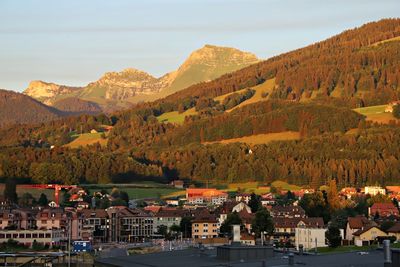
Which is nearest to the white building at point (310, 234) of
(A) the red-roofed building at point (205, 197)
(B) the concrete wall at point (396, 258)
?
(A) the red-roofed building at point (205, 197)

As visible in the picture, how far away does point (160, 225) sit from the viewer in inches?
A: 3034

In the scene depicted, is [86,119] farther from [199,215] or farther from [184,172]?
[199,215]

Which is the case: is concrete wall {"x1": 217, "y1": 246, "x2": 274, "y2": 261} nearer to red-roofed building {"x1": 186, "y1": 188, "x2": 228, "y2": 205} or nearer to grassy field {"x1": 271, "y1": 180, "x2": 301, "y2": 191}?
red-roofed building {"x1": 186, "y1": 188, "x2": 228, "y2": 205}

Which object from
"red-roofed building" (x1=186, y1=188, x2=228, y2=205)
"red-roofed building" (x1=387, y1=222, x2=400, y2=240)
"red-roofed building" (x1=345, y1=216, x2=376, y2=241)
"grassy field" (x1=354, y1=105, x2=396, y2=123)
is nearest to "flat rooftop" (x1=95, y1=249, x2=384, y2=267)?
"red-roofed building" (x1=387, y1=222, x2=400, y2=240)

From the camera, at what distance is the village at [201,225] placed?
2362 inches

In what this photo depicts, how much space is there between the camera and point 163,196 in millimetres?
110000

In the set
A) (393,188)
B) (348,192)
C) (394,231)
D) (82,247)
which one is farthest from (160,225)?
(393,188)

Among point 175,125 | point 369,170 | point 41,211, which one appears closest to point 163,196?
point 369,170

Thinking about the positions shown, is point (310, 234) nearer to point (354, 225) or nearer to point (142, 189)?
point (354, 225)

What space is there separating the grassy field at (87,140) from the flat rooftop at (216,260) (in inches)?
5412

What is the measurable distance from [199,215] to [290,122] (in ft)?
284

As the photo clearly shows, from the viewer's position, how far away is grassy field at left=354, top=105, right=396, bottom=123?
503 feet

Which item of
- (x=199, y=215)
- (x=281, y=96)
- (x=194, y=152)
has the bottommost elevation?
(x=199, y=215)

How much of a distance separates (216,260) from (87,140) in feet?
488
